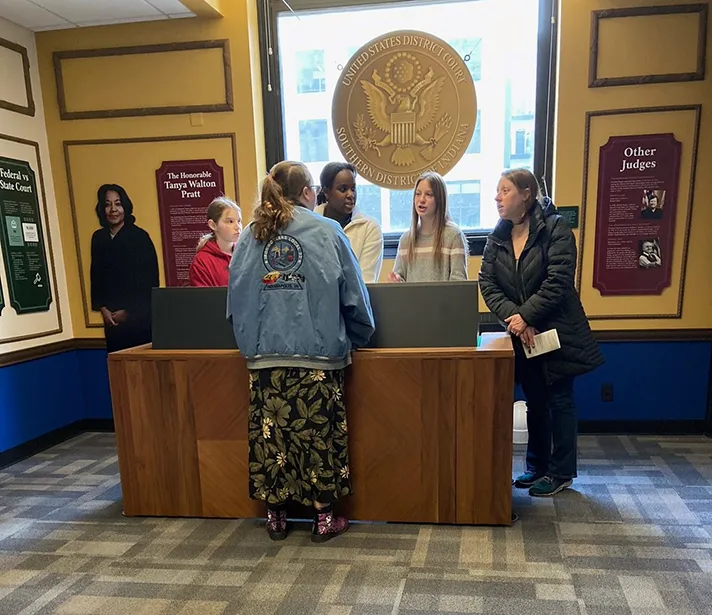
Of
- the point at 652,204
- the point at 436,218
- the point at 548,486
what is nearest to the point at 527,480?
the point at 548,486

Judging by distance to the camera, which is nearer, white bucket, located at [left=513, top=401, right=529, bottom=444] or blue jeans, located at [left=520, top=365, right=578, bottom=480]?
blue jeans, located at [left=520, top=365, right=578, bottom=480]

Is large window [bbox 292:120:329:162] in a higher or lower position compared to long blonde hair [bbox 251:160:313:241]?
higher

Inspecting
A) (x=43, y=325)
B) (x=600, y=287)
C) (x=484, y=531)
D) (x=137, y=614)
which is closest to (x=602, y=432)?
(x=600, y=287)

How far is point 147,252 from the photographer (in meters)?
3.39

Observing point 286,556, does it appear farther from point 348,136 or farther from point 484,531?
point 348,136

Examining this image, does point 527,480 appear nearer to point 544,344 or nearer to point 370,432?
point 544,344

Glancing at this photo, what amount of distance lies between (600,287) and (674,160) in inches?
31.9

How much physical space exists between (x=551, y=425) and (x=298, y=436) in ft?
4.10

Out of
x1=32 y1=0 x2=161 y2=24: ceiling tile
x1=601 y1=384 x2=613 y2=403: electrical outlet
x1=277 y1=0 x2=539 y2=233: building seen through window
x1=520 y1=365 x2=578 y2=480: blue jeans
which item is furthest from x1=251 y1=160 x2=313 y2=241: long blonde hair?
x1=601 y1=384 x2=613 y2=403: electrical outlet

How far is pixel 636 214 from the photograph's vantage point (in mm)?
3008

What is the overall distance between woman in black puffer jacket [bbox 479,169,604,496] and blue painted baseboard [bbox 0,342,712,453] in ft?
2.94

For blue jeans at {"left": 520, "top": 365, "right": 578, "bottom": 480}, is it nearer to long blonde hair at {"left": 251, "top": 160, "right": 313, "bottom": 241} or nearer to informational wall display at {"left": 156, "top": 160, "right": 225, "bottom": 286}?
long blonde hair at {"left": 251, "top": 160, "right": 313, "bottom": 241}

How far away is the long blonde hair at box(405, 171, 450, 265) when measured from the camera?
2.43 meters

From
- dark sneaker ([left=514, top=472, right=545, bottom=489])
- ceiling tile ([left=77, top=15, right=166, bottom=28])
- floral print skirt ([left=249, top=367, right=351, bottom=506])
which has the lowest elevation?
dark sneaker ([left=514, top=472, right=545, bottom=489])
